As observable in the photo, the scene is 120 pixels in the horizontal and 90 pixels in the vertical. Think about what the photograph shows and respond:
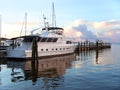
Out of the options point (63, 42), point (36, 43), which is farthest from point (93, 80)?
point (63, 42)

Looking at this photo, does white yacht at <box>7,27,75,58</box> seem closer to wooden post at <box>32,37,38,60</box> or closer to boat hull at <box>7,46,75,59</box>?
boat hull at <box>7,46,75,59</box>

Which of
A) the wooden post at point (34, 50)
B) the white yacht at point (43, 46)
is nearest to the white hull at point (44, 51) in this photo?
the white yacht at point (43, 46)

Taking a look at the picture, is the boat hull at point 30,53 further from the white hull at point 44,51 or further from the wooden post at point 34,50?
the wooden post at point 34,50

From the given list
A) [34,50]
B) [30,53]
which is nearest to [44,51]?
[30,53]

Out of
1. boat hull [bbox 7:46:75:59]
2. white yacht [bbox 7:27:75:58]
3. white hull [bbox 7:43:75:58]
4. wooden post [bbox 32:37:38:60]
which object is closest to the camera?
wooden post [bbox 32:37:38:60]

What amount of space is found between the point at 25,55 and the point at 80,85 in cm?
2117

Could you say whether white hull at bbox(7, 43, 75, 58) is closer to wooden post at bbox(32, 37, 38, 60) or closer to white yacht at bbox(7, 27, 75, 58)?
white yacht at bbox(7, 27, 75, 58)

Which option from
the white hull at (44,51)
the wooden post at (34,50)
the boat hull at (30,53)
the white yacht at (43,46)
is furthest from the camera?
the white yacht at (43,46)

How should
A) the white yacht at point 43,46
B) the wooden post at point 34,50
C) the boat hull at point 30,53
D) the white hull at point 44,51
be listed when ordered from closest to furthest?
the wooden post at point 34,50, the boat hull at point 30,53, the white hull at point 44,51, the white yacht at point 43,46

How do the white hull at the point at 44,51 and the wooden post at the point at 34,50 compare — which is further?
the white hull at the point at 44,51

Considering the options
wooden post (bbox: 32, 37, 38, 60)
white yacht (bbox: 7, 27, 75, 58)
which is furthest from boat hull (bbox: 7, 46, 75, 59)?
wooden post (bbox: 32, 37, 38, 60)

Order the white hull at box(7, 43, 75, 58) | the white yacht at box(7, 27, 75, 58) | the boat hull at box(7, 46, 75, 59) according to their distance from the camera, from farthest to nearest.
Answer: the white yacht at box(7, 27, 75, 58)
the white hull at box(7, 43, 75, 58)
the boat hull at box(7, 46, 75, 59)

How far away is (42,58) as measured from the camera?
44625 mm

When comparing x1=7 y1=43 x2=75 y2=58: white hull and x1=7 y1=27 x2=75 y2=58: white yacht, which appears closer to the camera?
x1=7 y1=43 x2=75 y2=58: white hull
